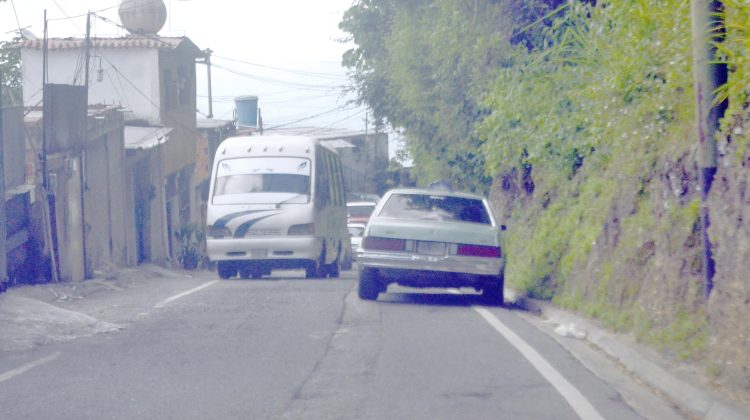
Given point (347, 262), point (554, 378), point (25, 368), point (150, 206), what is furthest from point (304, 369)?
point (150, 206)

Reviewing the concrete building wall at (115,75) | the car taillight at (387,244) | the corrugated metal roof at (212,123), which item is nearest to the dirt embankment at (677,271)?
the car taillight at (387,244)

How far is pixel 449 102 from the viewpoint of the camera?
77.6 ft

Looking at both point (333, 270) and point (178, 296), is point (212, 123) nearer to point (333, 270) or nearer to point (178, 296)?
point (333, 270)

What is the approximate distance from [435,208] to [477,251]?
1.11 m

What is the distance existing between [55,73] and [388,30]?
12.6 metres

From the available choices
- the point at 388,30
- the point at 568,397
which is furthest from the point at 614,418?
the point at 388,30

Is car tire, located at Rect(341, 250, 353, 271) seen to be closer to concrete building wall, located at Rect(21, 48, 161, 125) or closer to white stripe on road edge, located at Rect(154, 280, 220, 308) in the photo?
concrete building wall, located at Rect(21, 48, 161, 125)

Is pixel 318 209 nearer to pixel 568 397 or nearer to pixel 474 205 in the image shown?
pixel 474 205

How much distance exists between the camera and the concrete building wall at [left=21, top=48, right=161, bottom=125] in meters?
35.5

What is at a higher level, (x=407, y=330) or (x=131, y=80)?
(x=131, y=80)

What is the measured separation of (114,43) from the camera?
116ft

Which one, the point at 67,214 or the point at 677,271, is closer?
the point at 677,271

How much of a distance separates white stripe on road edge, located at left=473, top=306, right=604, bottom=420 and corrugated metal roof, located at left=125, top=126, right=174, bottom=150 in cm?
1899

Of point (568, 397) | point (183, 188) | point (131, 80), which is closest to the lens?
point (568, 397)
